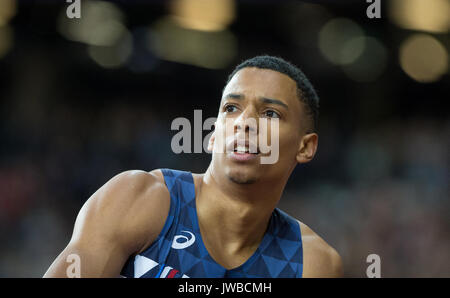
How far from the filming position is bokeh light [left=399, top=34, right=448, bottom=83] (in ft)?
33.9

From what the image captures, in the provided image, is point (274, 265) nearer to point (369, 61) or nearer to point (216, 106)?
point (216, 106)

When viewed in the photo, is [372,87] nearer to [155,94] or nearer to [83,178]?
[155,94]

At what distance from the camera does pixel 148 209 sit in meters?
2.75

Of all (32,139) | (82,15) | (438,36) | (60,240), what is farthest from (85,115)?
(438,36)

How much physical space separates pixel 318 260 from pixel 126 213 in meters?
1.22

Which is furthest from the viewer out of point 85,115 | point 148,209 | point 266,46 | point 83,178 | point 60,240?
point 266,46

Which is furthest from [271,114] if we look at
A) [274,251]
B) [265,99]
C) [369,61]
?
[369,61]

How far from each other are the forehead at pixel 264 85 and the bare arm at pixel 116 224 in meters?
0.75

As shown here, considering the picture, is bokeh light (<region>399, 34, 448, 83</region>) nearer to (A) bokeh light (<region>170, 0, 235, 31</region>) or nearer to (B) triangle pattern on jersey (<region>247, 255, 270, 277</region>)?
(A) bokeh light (<region>170, 0, 235, 31</region>)

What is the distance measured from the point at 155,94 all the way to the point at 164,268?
8366 millimetres

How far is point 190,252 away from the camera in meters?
2.85

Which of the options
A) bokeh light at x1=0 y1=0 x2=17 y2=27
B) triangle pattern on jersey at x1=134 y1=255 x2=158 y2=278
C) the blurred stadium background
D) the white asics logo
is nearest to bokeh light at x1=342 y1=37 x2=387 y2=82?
the blurred stadium background

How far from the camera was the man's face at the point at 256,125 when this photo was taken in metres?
2.85

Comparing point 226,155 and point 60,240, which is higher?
point 226,155
